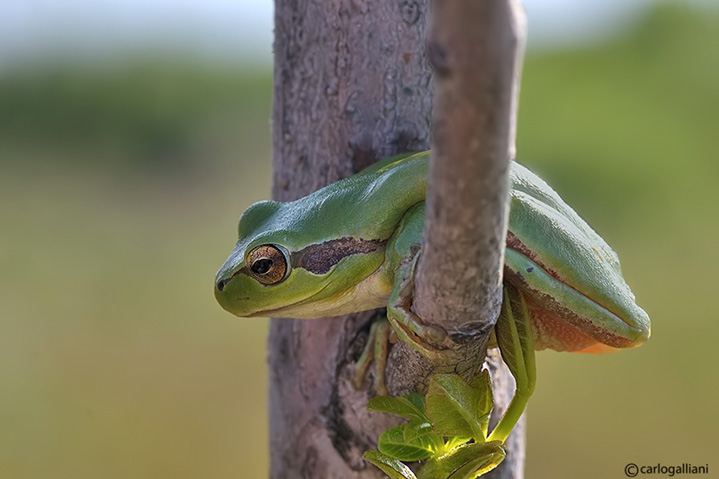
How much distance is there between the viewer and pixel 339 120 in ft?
3.67

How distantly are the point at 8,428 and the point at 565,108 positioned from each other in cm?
395

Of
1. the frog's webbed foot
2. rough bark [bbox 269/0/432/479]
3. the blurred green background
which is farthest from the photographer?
the blurred green background

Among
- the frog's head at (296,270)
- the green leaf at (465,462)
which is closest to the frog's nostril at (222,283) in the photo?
the frog's head at (296,270)

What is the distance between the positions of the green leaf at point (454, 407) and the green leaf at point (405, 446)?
3cm

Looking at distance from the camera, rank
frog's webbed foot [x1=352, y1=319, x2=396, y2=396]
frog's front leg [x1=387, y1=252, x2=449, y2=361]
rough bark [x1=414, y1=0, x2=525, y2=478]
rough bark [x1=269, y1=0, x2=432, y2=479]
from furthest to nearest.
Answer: rough bark [x1=269, y1=0, x2=432, y2=479]
frog's webbed foot [x1=352, y1=319, x2=396, y2=396]
frog's front leg [x1=387, y1=252, x2=449, y2=361]
rough bark [x1=414, y1=0, x2=525, y2=478]

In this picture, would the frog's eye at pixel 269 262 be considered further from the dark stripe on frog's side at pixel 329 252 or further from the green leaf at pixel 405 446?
the green leaf at pixel 405 446

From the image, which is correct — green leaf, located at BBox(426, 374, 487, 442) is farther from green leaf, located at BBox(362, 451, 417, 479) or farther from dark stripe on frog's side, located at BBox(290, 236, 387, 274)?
dark stripe on frog's side, located at BBox(290, 236, 387, 274)

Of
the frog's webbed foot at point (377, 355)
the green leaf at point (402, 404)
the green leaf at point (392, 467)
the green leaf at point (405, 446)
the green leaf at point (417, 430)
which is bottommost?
the green leaf at point (392, 467)

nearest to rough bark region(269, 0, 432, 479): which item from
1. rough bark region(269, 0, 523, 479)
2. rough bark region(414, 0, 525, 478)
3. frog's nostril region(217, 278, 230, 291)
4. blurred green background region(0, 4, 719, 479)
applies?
→ rough bark region(269, 0, 523, 479)

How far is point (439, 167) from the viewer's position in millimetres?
561

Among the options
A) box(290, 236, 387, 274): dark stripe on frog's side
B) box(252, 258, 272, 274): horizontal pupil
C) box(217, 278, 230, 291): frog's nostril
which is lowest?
box(217, 278, 230, 291): frog's nostril

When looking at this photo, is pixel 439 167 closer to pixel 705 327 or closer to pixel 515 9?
pixel 515 9

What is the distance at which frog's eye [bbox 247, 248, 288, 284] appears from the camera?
36.6 inches

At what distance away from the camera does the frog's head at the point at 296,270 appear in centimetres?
92
